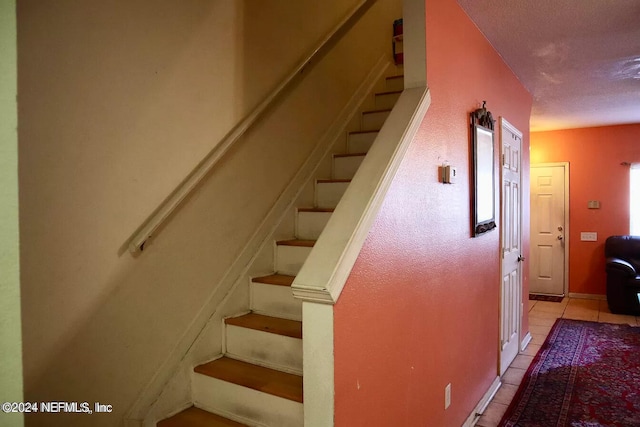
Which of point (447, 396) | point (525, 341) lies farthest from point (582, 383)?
point (447, 396)

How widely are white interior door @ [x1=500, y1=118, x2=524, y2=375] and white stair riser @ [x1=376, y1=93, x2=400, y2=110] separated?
2.91 feet

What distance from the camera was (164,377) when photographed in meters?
1.98

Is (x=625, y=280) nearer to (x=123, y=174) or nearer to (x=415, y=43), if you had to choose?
(x=415, y=43)

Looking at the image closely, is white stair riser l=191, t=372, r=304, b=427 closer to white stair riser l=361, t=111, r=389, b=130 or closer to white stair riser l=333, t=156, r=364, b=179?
white stair riser l=333, t=156, r=364, b=179

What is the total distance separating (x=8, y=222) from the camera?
2.10 feet

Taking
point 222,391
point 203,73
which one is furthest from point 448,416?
point 203,73

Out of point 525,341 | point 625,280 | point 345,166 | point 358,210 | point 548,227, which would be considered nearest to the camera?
point 358,210

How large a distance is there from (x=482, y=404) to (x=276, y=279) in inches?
69.5

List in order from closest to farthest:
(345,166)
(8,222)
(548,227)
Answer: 1. (8,222)
2. (345,166)
3. (548,227)

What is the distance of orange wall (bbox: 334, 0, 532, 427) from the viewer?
60.7 inches

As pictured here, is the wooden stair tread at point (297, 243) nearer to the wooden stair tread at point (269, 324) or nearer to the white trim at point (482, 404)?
the wooden stair tread at point (269, 324)

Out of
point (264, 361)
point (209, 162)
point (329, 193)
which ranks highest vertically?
point (209, 162)

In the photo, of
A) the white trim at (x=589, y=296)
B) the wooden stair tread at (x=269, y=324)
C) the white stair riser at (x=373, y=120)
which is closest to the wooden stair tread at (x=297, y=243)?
the wooden stair tread at (x=269, y=324)

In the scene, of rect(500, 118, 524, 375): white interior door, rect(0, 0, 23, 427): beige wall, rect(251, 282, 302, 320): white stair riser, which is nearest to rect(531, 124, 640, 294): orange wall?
rect(500, 118, 524, 375): white interior door
